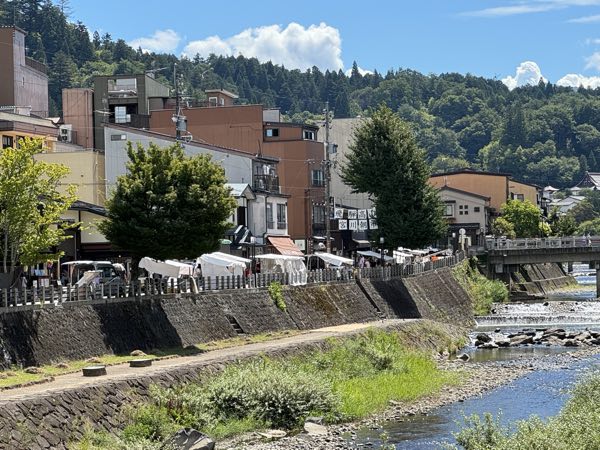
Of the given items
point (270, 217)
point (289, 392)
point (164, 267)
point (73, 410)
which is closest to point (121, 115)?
point (270, 217)

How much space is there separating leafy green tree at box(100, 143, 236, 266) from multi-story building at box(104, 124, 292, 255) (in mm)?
22899

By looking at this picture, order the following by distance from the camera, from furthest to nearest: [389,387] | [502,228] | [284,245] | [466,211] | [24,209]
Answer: [502,228]
[466,211]
[284,245]
[389,387]
[24,209]

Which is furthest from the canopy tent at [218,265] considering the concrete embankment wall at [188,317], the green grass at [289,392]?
the green grass at [289,392]

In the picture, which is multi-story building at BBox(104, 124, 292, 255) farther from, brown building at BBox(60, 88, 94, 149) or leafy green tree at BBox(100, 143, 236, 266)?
leafy green tree at BBox(100, 143, 236, 266)

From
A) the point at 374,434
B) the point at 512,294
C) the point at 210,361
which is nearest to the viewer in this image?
the point at 374,434

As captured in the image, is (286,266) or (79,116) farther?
(79,116)

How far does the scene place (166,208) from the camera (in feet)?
149

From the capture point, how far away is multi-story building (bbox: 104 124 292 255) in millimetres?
71875

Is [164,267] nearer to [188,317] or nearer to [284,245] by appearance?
[188,317]

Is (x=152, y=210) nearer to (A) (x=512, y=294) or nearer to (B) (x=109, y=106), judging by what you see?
(B) (x=109, y=106)

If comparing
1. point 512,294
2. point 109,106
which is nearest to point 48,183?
point 109,106

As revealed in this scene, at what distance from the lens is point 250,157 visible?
7838cm

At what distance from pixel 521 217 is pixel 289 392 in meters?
106

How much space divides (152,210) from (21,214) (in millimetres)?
8633
